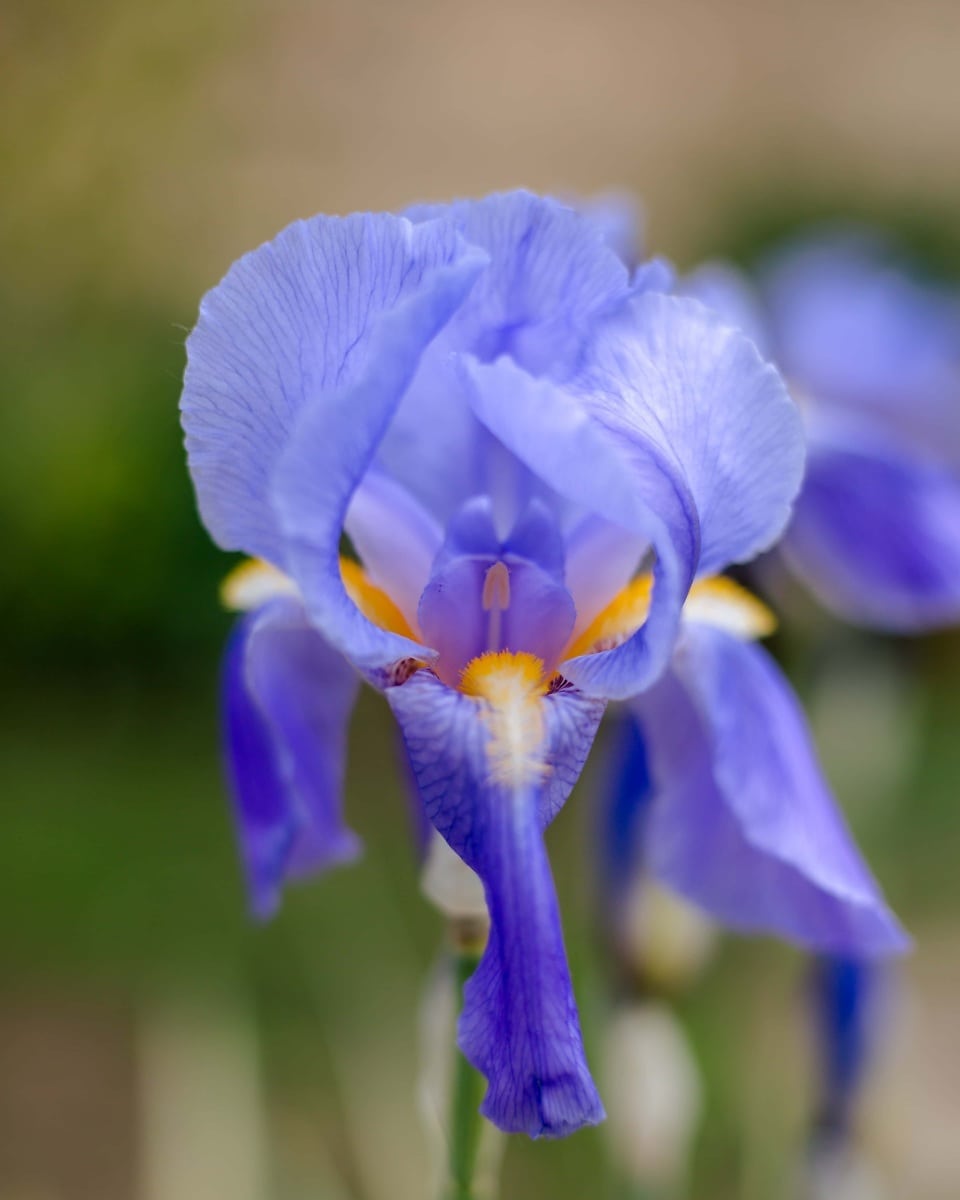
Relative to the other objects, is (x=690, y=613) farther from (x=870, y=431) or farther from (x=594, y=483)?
(x=870, y=431)

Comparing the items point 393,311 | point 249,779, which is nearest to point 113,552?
point 249,779

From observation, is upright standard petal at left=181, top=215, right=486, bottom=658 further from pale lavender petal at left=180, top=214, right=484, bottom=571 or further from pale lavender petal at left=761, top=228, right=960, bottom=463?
pale lavender petal at left=761, top=228, right=960, bottom=463

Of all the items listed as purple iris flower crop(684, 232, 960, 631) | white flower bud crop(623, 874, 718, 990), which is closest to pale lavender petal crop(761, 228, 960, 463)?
purple iris flower crop(684, 232, 960, 631)

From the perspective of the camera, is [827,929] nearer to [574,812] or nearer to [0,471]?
[574,812]

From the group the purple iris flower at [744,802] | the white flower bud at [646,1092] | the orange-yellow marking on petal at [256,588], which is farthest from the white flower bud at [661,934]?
the orange-yellow marking on petal at [256,588]

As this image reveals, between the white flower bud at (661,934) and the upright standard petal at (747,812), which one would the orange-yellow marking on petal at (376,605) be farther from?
the white flower bud at (661,934)

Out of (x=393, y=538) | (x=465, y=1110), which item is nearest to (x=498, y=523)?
(x=393, y=538)
